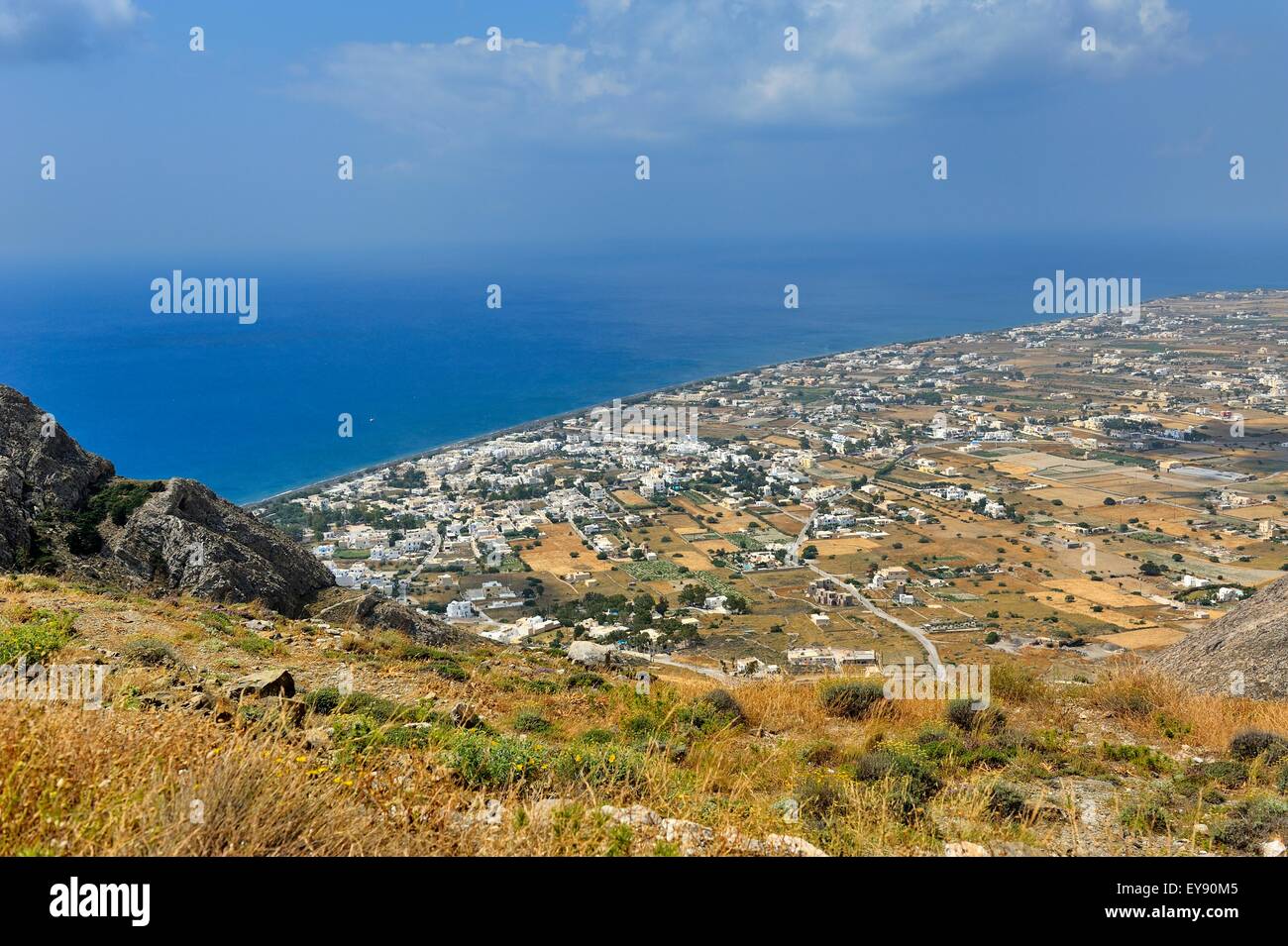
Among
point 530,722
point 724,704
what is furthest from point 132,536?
point 724,704

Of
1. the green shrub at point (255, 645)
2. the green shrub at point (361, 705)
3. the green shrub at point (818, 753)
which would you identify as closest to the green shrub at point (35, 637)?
the green shrub at point (255, 645)

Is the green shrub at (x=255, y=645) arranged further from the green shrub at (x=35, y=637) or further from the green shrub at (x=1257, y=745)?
the green shrub at (x=1257, y=745)

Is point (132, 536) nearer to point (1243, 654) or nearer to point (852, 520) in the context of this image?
point (1243, 654)

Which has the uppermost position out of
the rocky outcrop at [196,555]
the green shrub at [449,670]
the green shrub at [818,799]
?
the rocky outcrop at [196,555]

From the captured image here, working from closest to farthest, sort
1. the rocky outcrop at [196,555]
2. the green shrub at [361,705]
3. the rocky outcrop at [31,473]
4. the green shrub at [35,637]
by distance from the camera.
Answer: the green shrub at [361,705], the green shrub at [35,637], the rocky outcrop at [31,473], the rocky outcrop at [196,555]

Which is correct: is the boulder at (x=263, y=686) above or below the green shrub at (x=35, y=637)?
below

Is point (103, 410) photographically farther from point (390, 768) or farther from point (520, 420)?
point (390, 768)
